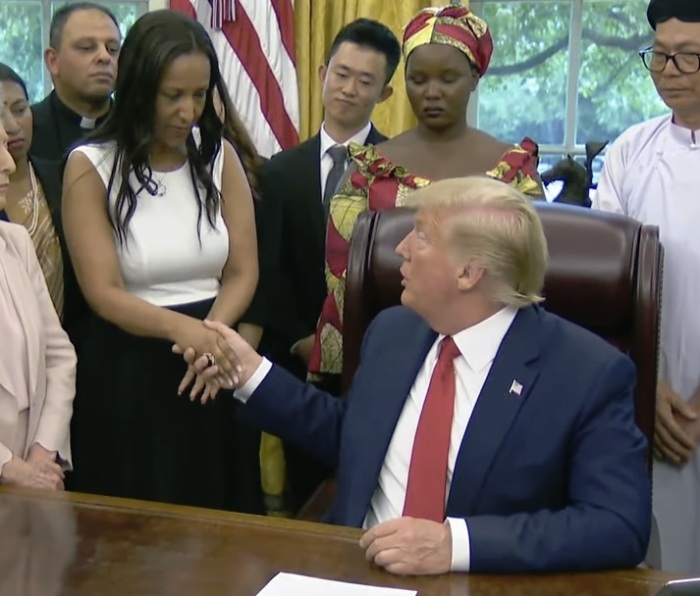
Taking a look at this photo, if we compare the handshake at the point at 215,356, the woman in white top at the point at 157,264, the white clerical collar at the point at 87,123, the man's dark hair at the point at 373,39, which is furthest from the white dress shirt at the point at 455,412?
the white clerical collar at the point at 87,123

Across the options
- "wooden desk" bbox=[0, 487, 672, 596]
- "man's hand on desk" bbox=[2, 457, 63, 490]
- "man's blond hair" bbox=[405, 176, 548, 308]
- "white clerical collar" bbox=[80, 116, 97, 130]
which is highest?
"white clerical collar" bbox=[80, 116, 97, 130]

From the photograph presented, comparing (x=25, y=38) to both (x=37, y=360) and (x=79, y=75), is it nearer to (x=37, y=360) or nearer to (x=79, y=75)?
(x=79, y=75)

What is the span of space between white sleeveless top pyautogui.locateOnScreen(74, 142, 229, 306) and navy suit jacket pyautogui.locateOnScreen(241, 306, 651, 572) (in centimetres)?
57

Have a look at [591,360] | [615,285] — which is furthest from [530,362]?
[615,285]

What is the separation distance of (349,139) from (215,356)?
1.28 m

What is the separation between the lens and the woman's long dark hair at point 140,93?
93.1 inches

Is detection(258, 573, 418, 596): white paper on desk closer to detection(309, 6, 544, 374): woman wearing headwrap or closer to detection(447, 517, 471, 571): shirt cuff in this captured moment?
detection(447, 517, 471, 571): shirt cuff

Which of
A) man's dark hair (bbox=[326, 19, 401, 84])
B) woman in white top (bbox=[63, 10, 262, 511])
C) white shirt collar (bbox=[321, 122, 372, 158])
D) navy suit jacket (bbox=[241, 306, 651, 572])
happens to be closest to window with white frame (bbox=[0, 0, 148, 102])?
man's dark hair (bbox=[326, 19, 401, 84])

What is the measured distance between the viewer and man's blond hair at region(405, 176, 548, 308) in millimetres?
1824

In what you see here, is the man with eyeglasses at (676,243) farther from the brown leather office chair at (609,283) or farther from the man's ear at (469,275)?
the man's ear at (469,275)

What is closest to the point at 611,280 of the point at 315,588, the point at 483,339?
the point at 483,339

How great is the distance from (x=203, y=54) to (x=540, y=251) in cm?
101

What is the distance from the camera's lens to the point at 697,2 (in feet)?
7.54

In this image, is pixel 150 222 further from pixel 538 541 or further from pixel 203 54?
pixel 538 541
